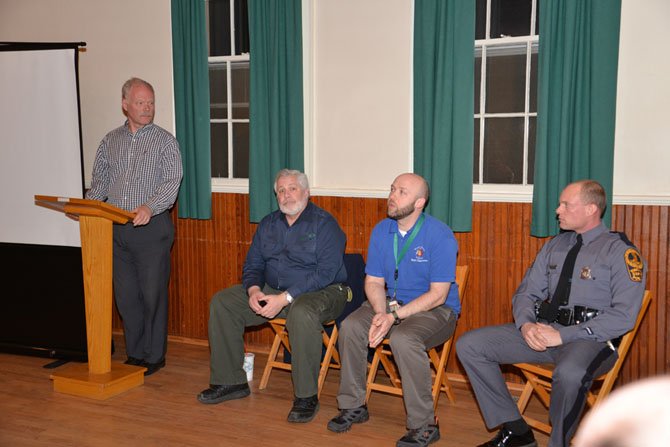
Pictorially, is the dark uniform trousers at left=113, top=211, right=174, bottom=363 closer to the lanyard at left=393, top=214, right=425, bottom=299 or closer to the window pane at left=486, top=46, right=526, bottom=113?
the lanyard at left=393, top=214, right=425, bottom=299

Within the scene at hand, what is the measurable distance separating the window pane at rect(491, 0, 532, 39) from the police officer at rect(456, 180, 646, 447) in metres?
1.35

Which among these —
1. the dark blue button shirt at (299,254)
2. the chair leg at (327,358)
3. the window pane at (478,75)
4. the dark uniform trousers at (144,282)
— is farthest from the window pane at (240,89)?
the chair leg at (327,358)

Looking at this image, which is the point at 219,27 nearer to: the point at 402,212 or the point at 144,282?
the point at 144,282

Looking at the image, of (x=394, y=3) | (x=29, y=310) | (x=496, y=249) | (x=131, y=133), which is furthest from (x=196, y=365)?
(x=394, y=3)

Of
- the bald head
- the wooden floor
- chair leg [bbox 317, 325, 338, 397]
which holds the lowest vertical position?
the wooden floor

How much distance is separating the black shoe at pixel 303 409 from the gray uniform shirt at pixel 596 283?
1.28 metres

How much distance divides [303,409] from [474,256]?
1511 millimetres

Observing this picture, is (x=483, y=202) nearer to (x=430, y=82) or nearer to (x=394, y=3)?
(x=430, y=82)

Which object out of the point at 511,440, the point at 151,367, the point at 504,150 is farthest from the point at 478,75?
→ the point at 151,367

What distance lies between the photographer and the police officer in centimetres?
329

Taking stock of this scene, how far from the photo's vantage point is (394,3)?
4.59 meters

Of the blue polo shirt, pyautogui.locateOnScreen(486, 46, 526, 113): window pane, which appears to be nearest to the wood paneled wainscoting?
the blue polo shirt

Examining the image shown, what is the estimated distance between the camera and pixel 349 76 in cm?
480

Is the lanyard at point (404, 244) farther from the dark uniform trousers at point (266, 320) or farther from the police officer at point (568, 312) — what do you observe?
the police officer at point (568, 312)
